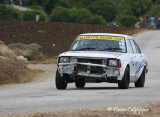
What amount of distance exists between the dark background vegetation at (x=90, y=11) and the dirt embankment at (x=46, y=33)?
13.7 metres

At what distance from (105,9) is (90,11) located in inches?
97.5

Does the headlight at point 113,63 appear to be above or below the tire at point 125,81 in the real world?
above

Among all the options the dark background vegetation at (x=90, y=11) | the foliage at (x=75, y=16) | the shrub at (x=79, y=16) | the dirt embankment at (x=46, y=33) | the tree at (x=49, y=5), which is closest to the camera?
the dirt embankment at (x=46, y=33)

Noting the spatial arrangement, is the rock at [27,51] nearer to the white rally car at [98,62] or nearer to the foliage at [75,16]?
the white rally car at [98,62]

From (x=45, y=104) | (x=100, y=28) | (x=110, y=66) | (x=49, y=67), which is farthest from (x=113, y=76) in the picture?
(x=100, y=28)

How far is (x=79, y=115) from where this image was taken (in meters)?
9.75

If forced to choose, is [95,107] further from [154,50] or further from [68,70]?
[154,50]

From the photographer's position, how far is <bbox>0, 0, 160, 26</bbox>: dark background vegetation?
73.8 m

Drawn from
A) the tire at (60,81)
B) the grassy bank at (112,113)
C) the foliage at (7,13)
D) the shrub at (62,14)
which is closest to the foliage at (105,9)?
the shrub at (62,14)

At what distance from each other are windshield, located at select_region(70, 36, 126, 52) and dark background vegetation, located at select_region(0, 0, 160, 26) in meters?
50.6

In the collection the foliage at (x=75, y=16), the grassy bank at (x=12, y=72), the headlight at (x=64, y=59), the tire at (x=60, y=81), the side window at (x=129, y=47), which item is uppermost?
the side window at (x=129, y=47)

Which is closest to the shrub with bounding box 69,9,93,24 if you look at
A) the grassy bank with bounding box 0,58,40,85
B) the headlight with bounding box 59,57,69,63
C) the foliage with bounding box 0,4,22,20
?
the foliage with bounding box 0,4,22,20

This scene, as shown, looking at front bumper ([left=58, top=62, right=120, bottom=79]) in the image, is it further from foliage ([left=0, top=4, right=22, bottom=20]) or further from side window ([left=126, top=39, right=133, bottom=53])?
foliage ([left=0, top=4, right=22, bottom=20])

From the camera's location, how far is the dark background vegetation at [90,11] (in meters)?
73.8
